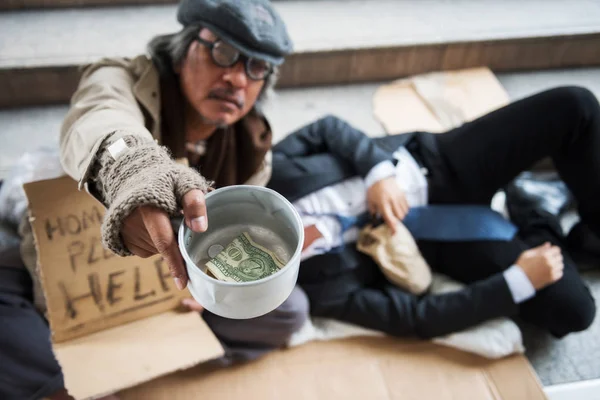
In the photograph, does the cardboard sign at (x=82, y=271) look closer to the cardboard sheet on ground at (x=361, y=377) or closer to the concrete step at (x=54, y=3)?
the cardboard sheet on ground at (x=361, y=377)

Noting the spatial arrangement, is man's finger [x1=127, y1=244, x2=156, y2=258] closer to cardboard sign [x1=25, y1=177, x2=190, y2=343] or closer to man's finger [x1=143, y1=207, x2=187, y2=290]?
man's finger [x1=143, y1=207, x2=187, y2=290]

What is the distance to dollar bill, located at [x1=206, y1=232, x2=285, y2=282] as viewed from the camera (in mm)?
395

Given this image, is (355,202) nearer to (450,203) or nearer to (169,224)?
(450,203)

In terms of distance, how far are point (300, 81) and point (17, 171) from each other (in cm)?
90

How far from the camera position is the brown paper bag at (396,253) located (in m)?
1.06

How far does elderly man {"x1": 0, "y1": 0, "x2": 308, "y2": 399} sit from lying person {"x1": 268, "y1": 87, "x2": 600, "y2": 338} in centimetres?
11

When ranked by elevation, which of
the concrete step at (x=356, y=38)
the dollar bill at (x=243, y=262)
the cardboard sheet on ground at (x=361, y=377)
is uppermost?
the dollar bill at (x=243, y=262)

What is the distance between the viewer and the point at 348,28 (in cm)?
162

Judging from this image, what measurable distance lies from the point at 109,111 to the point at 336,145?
2.01 feet

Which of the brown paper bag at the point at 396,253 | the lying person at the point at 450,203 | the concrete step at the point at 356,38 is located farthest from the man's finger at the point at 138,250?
the concrete step at the point at 356,38

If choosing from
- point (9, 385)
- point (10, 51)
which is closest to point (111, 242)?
point (9, 385)

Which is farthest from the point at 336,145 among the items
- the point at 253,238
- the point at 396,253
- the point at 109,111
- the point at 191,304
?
the point at 253,238

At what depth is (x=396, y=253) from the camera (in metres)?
1.06

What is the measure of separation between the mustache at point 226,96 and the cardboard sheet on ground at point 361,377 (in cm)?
59
